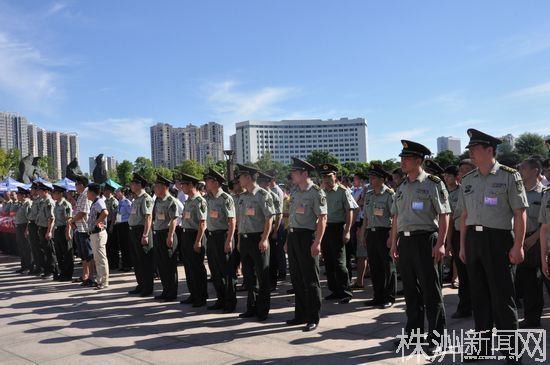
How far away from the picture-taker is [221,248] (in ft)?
23.0

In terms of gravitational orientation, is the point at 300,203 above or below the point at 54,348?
above

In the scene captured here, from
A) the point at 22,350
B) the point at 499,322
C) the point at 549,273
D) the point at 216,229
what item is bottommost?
the point at 22,350

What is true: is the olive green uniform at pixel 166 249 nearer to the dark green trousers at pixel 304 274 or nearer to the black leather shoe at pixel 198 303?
the black leather shoe at pixel 198 303

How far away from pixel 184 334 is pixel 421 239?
3056 millimetres

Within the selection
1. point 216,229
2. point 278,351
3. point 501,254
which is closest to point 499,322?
point 501,254

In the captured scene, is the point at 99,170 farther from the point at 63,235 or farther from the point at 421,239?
the point at 421,239

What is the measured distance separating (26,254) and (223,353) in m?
9.04

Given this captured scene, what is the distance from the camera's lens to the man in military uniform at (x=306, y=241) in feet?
19.5

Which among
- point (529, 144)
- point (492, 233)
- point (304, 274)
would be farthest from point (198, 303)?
point (529, 144)

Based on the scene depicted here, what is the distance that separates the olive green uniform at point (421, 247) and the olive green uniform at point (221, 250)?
9.15 feet

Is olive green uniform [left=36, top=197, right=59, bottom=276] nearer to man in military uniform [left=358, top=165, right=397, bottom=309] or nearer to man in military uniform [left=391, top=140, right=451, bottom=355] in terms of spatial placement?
man in military uniform [left=358, top=165, right=397, bottom=309]

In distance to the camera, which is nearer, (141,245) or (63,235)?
(141,245)

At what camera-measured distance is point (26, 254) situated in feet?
39.7

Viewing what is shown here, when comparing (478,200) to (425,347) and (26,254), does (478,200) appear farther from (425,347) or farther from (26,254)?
(26,254)
